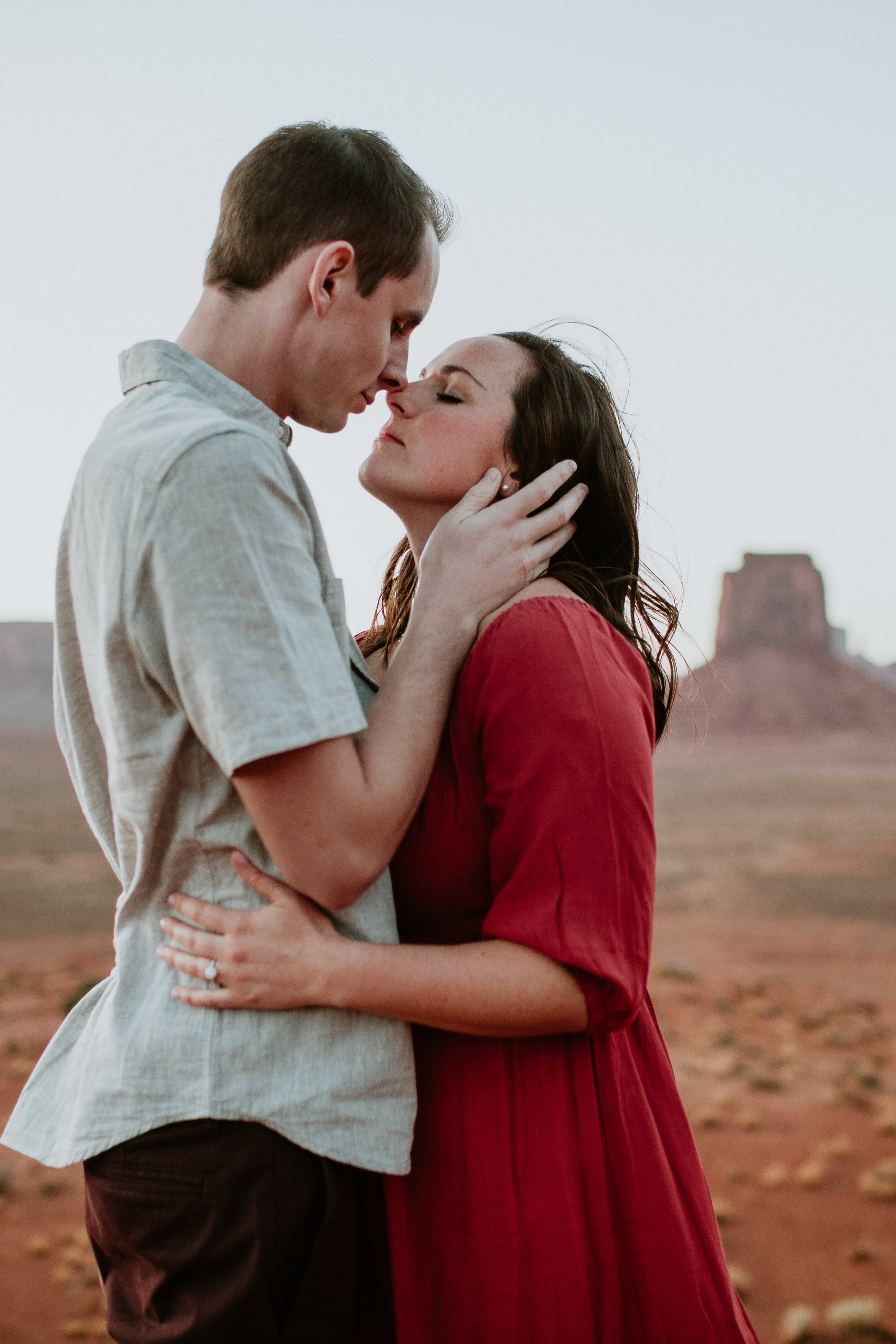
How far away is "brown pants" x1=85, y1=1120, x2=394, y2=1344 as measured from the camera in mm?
1360

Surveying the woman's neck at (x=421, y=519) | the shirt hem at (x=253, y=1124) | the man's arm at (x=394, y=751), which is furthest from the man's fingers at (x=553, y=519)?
the shirt hem at (x=253, y=1124)

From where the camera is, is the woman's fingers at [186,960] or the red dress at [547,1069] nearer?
the woman's fingers at [186,960]

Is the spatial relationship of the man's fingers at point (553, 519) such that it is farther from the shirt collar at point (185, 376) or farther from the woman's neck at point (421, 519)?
the shirt collar at point (185, 376)

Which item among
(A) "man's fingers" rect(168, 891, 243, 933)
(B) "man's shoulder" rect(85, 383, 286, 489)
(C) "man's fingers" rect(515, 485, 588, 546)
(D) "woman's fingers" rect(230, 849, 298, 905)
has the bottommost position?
(A) "man's fingers" rect(168, 891, 243, 933)

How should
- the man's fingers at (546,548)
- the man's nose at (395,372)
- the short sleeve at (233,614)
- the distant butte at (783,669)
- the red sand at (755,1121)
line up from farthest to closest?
1. the distant butte at (783,669)
2. the red sand at (755,1121)
3. the man's nose at (395,372)
4. the man's fingers at (546,548)
5. the short sleeve at (233,614)

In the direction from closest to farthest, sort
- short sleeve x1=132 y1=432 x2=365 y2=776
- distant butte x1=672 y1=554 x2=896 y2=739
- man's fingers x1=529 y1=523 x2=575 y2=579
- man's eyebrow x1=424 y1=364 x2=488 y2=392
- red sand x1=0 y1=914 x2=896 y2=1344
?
short sleeve x1=132 y1=432 x2=365 y2=776 < man's fingers x1=529 y1=523 x2=575 y2=579 < man's eyebrow x1=424 y1=364 x2=488 y2=392 < red sand x1=0 y1=914 x2=896 y2=1344 < distant butte x1=672 y1=554 x2=896 y2=739

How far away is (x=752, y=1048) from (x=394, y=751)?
23.5 feet

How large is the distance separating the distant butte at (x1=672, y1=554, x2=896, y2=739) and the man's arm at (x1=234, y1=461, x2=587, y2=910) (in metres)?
56.2

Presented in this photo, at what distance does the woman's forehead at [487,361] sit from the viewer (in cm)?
217

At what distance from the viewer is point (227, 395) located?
1.61 m

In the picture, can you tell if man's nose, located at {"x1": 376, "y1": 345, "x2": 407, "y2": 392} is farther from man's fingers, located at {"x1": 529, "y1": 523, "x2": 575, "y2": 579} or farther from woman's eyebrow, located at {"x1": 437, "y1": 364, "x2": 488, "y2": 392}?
man's fingers, located at {"x1": 529, "y1": 523, "x2": 575, "y2": 579}

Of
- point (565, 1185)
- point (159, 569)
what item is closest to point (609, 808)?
point (565, 1185)

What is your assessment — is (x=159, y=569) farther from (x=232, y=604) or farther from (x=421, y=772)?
(x=421, y=772)

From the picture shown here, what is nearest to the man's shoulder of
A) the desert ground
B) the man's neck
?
the man's neck
